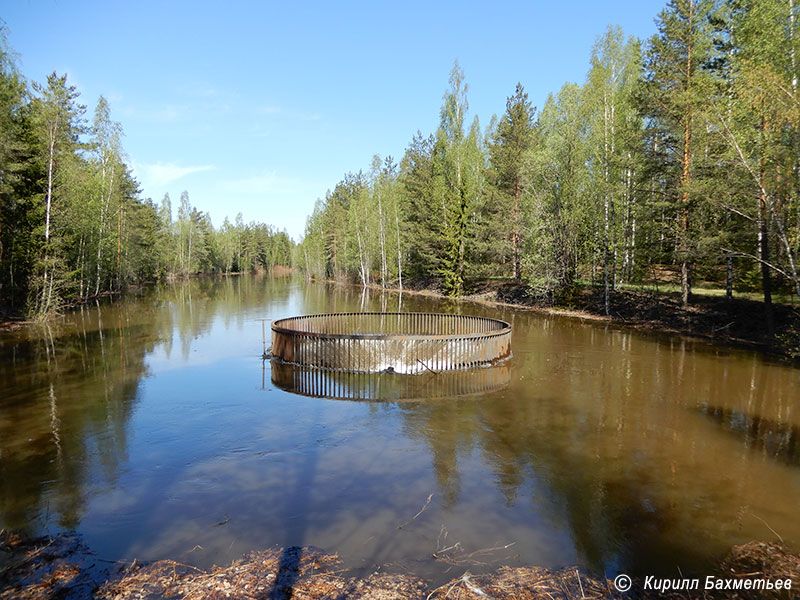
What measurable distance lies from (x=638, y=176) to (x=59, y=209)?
31.7 m

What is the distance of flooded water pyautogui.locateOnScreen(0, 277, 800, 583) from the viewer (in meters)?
4.88

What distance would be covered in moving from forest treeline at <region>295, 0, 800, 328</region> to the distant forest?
0.35ft

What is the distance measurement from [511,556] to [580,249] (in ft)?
96.5

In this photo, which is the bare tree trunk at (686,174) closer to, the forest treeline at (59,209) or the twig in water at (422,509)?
the twig in water at (422,509)

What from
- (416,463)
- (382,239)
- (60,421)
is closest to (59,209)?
(60,421)

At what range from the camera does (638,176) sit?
78.1 ft

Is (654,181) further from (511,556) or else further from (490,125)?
(490,125)

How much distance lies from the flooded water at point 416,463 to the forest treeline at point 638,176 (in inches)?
253

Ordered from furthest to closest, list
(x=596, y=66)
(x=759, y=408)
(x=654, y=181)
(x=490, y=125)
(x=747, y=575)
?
(x=490, y=125) < (x=596, y=66) < (x=654, y=181) < (x=759, y=408) < (x=747, y=575)

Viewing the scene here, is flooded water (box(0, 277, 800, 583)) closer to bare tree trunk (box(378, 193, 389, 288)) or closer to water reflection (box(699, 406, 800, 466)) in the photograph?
water reflection (box(699, 406, 800, 466))

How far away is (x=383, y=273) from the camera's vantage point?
5022cm

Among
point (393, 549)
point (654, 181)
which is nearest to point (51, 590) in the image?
point (393, 549)

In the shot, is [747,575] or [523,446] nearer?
[747,575]

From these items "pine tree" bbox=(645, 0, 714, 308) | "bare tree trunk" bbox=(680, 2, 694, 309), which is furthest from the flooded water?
"pine tree" bbox=(645, 0, 714, 308)
